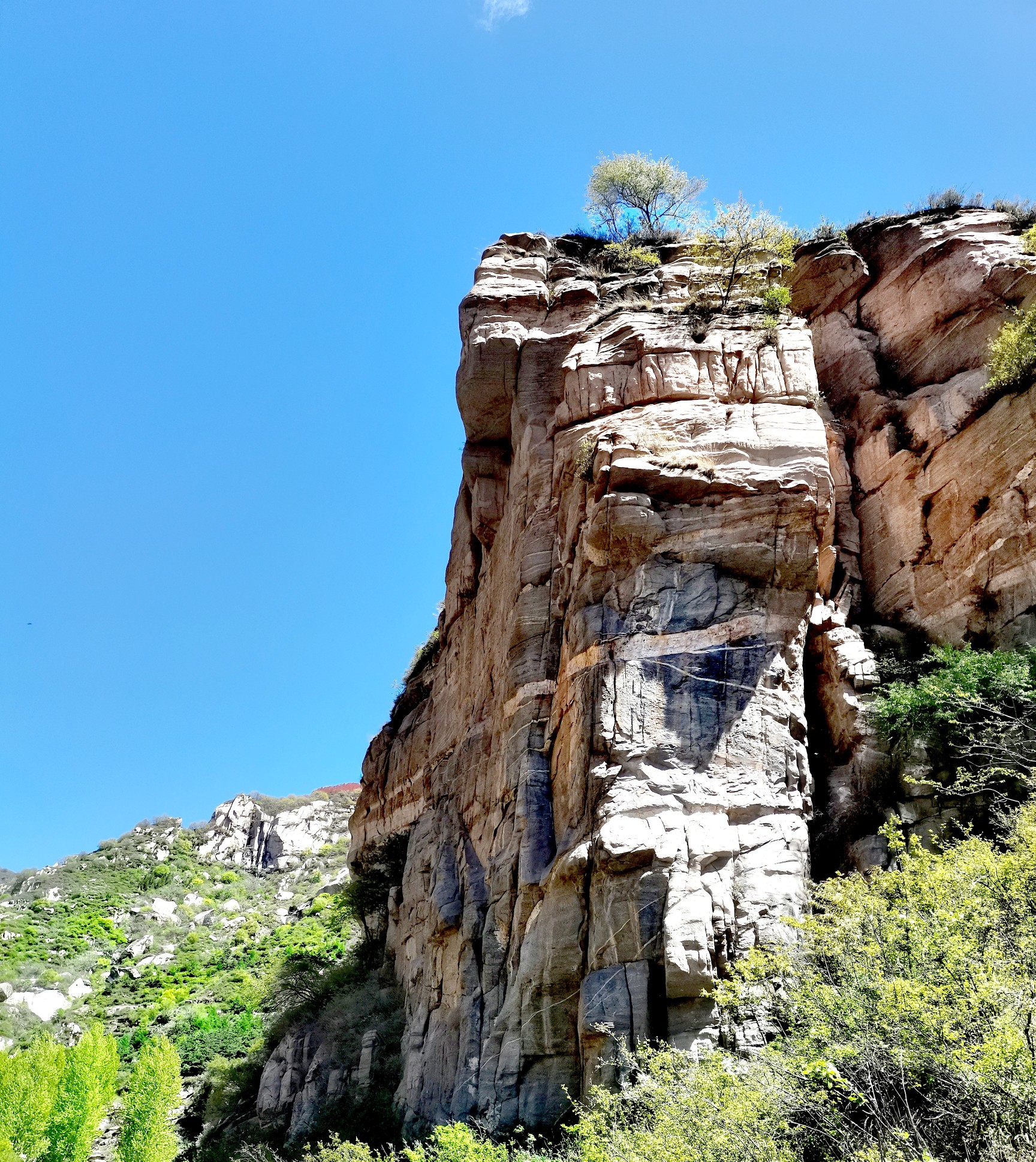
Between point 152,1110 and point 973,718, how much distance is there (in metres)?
29.0

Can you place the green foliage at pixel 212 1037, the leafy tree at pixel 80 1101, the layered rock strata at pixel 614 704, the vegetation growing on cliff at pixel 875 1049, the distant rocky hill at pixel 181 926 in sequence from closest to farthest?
the vegetation growing on cliff at pixel 875 1049 → the layered rock strata at pixel 614 704 → the leafy tree at pixel 80 1101 → the green foliage at pixel 212 1037 → the distant rocky hill at pixel 181 926

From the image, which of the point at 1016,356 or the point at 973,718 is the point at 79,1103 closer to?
the point at 973,718

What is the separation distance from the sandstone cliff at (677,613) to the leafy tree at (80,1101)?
48.8 ft

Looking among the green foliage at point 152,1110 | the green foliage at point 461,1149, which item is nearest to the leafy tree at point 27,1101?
the green foliage at point 152,1110

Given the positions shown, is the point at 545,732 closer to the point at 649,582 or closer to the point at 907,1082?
the point at 649,582

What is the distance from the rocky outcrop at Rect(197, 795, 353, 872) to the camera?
75.4 metres

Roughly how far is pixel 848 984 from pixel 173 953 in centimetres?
5275

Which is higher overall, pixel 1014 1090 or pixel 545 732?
pixel 545 732

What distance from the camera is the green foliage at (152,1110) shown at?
Answer: 3269 cm

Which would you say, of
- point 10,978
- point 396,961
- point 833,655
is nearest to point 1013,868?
point 833,655

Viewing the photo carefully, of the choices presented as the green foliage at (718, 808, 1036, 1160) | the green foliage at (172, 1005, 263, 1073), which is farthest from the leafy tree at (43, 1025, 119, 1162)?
the green foliage at (718, 808, 1036, 1160)

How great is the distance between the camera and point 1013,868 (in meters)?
13.9

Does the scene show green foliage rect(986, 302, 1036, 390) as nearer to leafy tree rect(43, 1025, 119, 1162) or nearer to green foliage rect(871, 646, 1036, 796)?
green foliage rect(871, 646, 1036, 796)

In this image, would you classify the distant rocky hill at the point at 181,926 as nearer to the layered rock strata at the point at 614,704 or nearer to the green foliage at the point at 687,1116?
the layered rock strata at the point at 614,704
